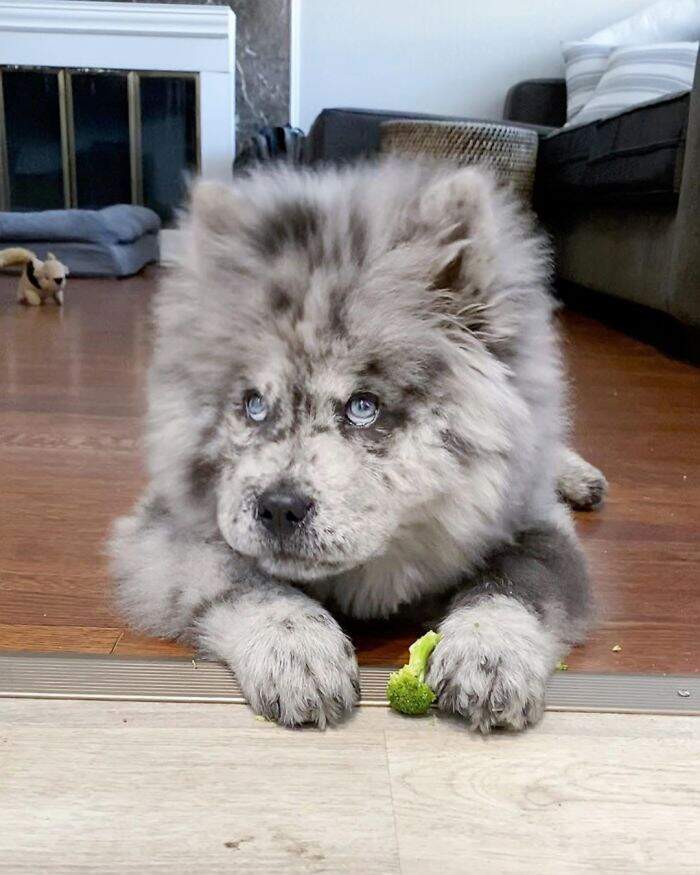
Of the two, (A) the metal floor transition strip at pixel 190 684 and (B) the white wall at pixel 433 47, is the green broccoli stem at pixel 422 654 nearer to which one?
(A) the metal floor transition strip at pixel 190 684

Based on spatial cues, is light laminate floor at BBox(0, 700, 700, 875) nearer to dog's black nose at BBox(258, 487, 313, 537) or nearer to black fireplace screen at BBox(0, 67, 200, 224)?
dog's black nose at BBox(258, 487, 313, 537)

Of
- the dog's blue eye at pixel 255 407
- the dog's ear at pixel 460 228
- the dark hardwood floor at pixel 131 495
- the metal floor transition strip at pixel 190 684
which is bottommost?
the dark hardwood floor at pixel 131 495

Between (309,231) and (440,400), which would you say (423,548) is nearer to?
(440,400)

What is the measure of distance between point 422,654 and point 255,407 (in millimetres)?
426

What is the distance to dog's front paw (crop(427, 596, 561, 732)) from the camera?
3.92 feet

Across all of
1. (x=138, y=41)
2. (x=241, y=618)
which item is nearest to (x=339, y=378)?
(x=241, y=618)

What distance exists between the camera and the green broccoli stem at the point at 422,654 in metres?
1.27

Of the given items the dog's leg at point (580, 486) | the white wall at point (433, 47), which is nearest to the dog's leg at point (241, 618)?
the dog's leg at point (580, 486)

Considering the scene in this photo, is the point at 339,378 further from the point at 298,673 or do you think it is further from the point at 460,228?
the point at 298,673

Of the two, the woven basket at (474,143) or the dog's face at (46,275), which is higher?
the woven basket at (474,143)

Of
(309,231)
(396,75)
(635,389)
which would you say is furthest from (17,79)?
(309,231)

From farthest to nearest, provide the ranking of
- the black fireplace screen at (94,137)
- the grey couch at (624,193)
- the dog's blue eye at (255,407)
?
1. the black fireplace screen at (94,137)
2. the grey couch at (624,193)
3. the dog's blue eye at (255,407)

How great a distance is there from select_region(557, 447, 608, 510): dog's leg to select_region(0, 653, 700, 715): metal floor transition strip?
2.70ft

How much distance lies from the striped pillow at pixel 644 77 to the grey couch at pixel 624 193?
0.28 metres
